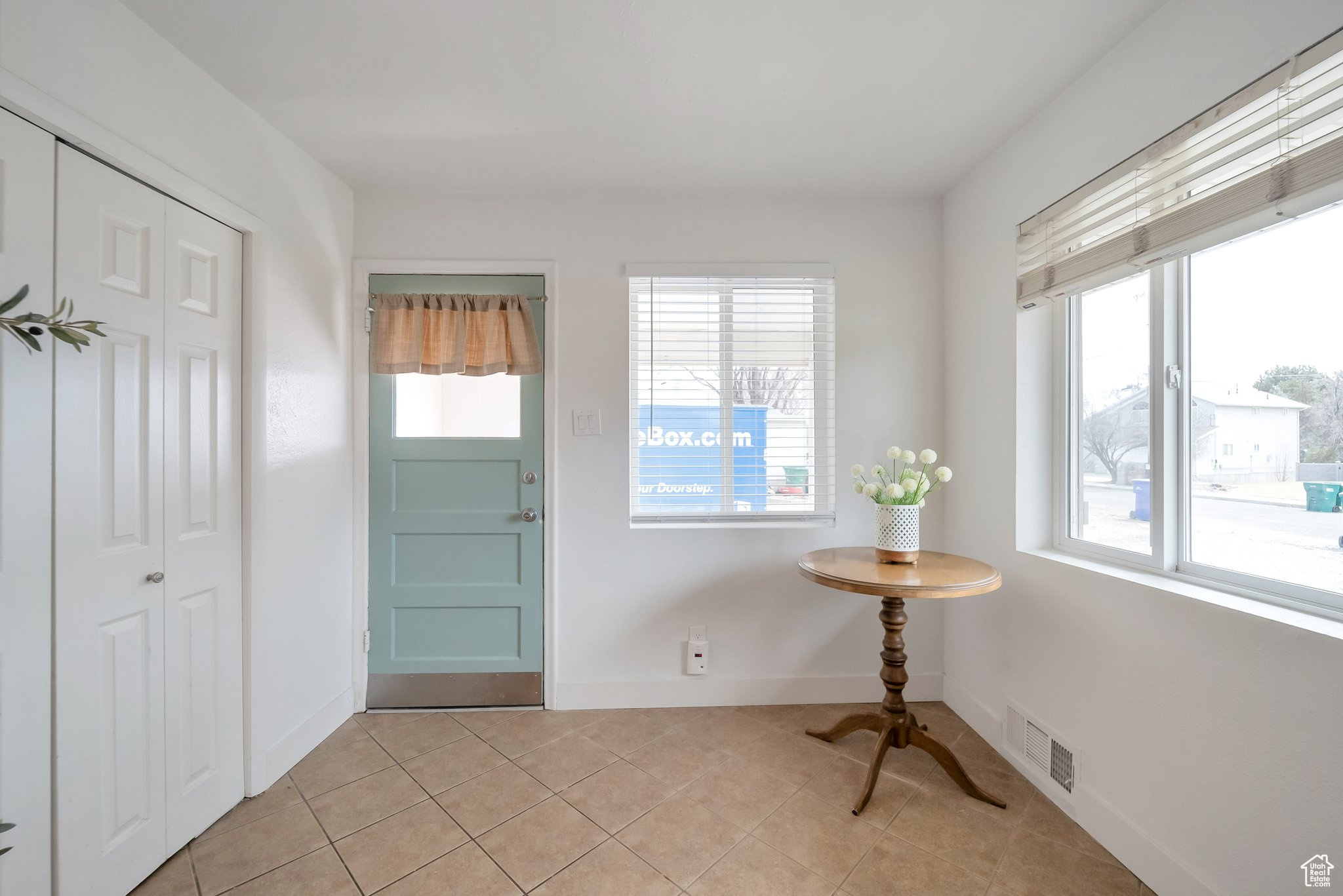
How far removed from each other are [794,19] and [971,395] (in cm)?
167

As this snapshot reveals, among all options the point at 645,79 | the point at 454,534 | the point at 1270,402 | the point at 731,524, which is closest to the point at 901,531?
the point at 731,524

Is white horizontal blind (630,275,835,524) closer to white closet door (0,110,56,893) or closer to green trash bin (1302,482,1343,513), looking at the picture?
green trash bin (1302,482,1343,513)

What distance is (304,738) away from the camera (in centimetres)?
219

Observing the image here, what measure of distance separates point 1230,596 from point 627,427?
2.14 m

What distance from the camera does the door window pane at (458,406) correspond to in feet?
8.47

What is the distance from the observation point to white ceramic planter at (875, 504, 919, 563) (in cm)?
208

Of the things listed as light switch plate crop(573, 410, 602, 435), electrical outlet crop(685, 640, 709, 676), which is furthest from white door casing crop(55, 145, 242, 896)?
electrical outlet crop(685, 640, 709, 676)

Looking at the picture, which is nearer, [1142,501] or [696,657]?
[1142,501]

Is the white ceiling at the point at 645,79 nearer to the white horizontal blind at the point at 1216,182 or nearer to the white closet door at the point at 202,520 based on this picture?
the white horizontal blind at the point at 1216,182

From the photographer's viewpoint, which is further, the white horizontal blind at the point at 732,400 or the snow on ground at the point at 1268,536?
the white horizontal blind at the point at 732,400

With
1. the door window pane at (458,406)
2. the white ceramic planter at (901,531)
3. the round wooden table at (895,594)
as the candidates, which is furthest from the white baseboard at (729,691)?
the door window pane at (458,406)

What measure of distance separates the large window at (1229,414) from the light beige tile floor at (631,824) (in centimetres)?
101

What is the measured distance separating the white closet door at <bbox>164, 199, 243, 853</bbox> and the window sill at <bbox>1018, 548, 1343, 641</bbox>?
A: 2.95m

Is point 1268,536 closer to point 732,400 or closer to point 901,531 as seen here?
point 901,531
